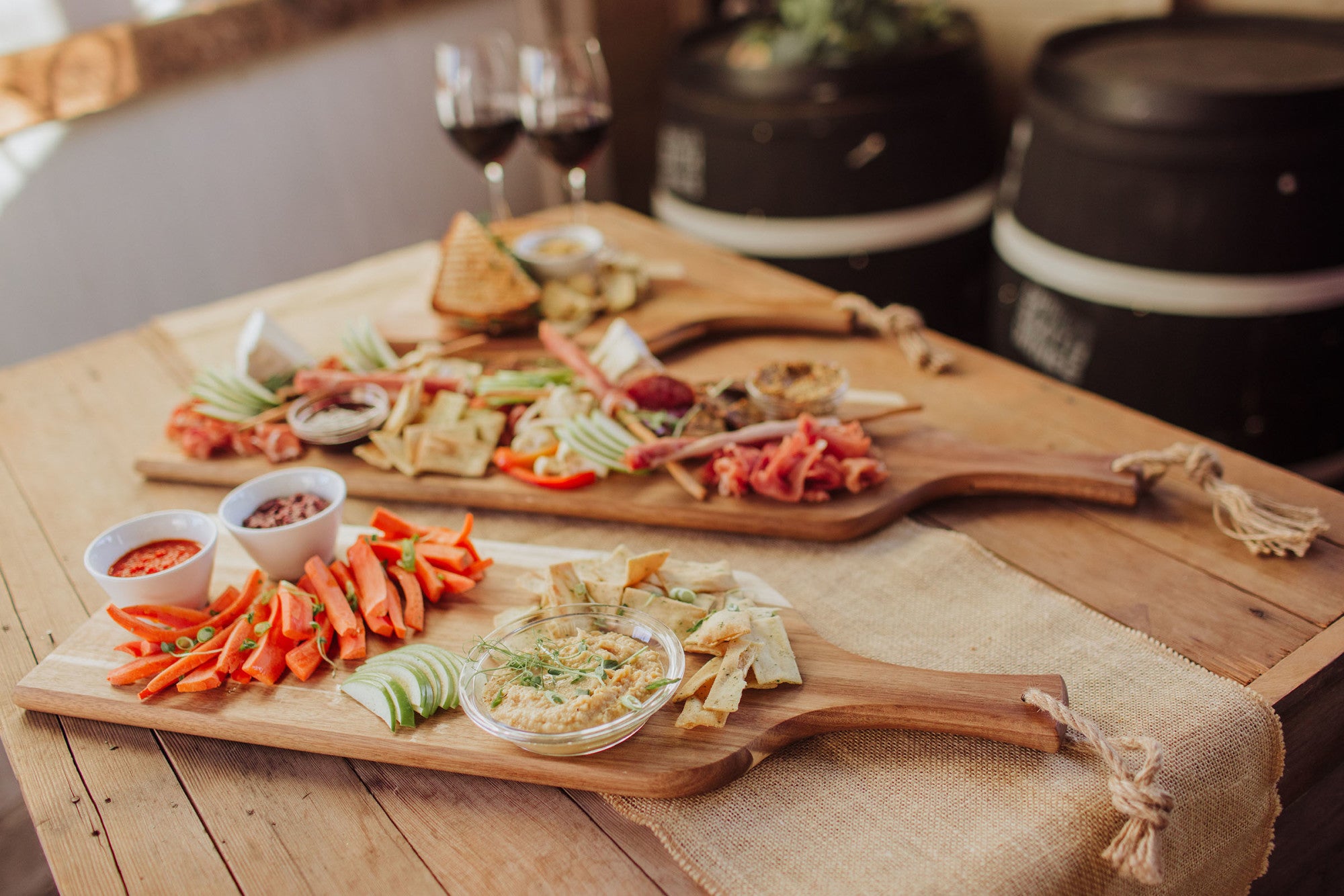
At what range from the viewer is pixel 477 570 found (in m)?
1.58

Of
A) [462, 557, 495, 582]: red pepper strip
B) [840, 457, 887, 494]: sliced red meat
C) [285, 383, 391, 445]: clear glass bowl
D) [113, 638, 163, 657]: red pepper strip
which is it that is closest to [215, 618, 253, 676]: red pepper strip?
[113, 638, 163, 657]: red pepper strip

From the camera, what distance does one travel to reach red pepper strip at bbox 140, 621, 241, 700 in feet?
4.58

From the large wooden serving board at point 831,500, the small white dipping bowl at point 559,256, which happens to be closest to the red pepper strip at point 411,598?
the large wooden serving board at point 831,500

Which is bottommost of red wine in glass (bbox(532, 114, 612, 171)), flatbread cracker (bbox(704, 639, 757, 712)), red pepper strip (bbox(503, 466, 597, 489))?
red pepper strip (bbox(503, 466, 597, 489))

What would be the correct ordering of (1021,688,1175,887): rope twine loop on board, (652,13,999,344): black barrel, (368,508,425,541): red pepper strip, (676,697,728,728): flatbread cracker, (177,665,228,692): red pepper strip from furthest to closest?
(652,13,999,344): black barrel, (368,508,425,541): red pepper strip, (177,665,228,692): red pepper strip, (676,697,728,728): flatbread cracker, (1021,688,1175,887): rope twine loop on board

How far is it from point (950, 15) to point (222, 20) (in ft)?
8.49

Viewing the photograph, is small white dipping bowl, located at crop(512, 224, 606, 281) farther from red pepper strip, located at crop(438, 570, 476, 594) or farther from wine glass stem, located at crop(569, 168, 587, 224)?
red pepper strip, located at crop(438, 570, 476, 594)

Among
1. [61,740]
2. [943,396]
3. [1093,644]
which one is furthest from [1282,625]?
[61,740]

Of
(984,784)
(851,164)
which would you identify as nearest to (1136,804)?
(984,784)

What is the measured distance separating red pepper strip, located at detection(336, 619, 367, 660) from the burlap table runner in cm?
45

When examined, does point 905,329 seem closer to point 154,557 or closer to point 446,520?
point 446,520

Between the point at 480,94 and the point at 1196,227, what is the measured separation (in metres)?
1.70

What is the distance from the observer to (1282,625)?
4.77 feet

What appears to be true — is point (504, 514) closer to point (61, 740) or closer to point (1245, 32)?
point (61, 740)
